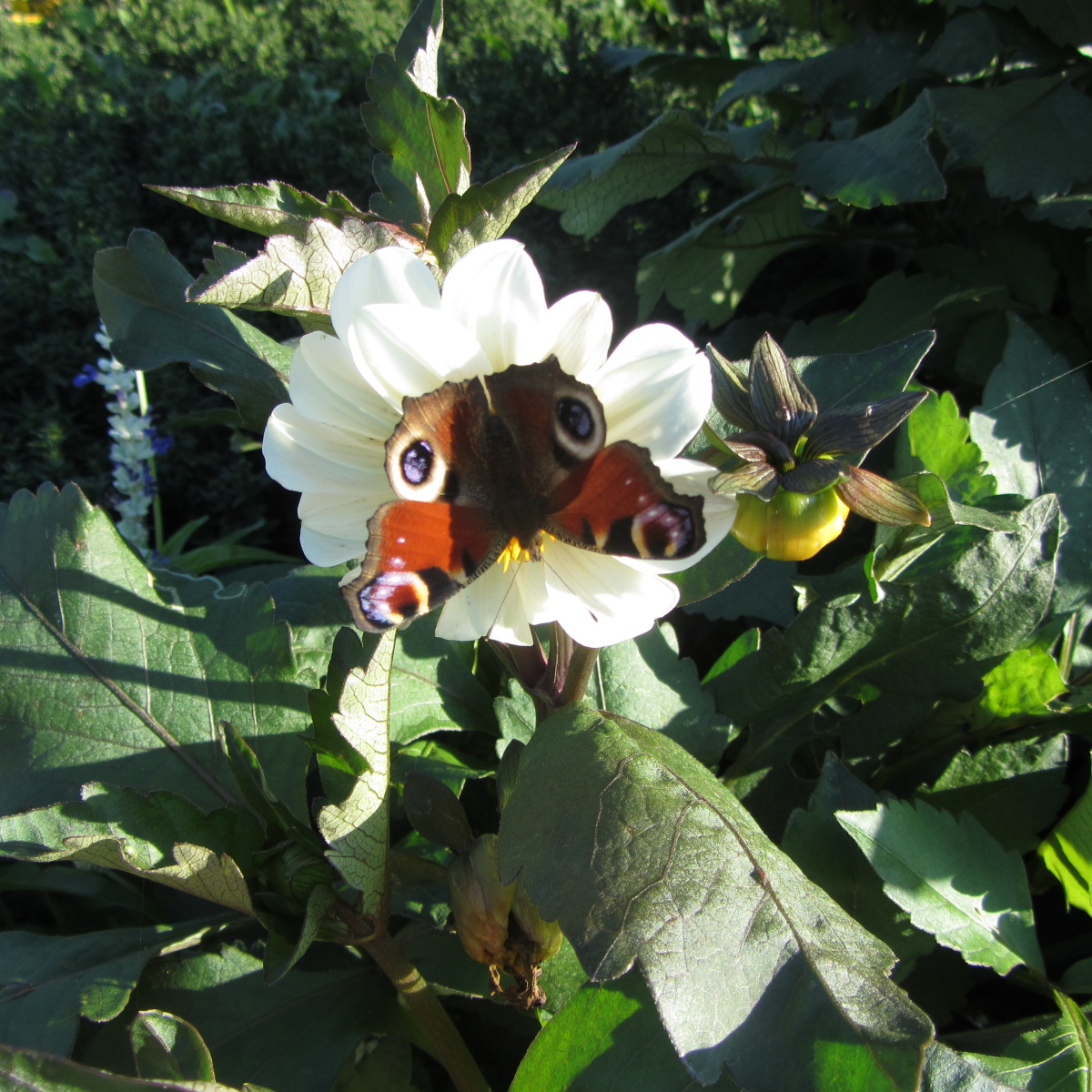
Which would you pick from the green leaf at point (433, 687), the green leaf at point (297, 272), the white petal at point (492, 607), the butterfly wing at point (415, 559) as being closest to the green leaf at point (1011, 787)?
the green leaf at point (433, 687)

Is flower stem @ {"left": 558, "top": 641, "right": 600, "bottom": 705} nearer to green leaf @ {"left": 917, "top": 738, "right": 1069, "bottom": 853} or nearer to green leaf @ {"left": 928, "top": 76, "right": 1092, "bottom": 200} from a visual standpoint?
green leaf @ {"left": 917, "top": 738, "right": 1069, "bottom": 853}

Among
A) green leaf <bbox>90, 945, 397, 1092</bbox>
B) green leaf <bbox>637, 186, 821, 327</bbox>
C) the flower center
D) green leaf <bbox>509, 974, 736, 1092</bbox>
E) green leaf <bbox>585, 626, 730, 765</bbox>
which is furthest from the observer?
green leaf <bbox>637, 186, 821, 327</bbox>

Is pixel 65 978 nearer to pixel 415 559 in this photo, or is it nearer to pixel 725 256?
pixel 415 559

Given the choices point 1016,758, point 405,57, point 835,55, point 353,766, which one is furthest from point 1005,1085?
point 835,55

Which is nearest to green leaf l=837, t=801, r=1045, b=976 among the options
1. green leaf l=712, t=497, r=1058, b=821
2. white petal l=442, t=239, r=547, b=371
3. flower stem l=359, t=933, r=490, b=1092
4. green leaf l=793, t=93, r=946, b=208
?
green leaf l=712, t=497, r=1058, b=821

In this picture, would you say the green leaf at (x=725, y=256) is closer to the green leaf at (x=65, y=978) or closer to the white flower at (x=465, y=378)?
the white flower at (x=465, y=378)

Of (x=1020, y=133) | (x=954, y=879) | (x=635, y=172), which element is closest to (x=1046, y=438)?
(x=1020, y=133)
